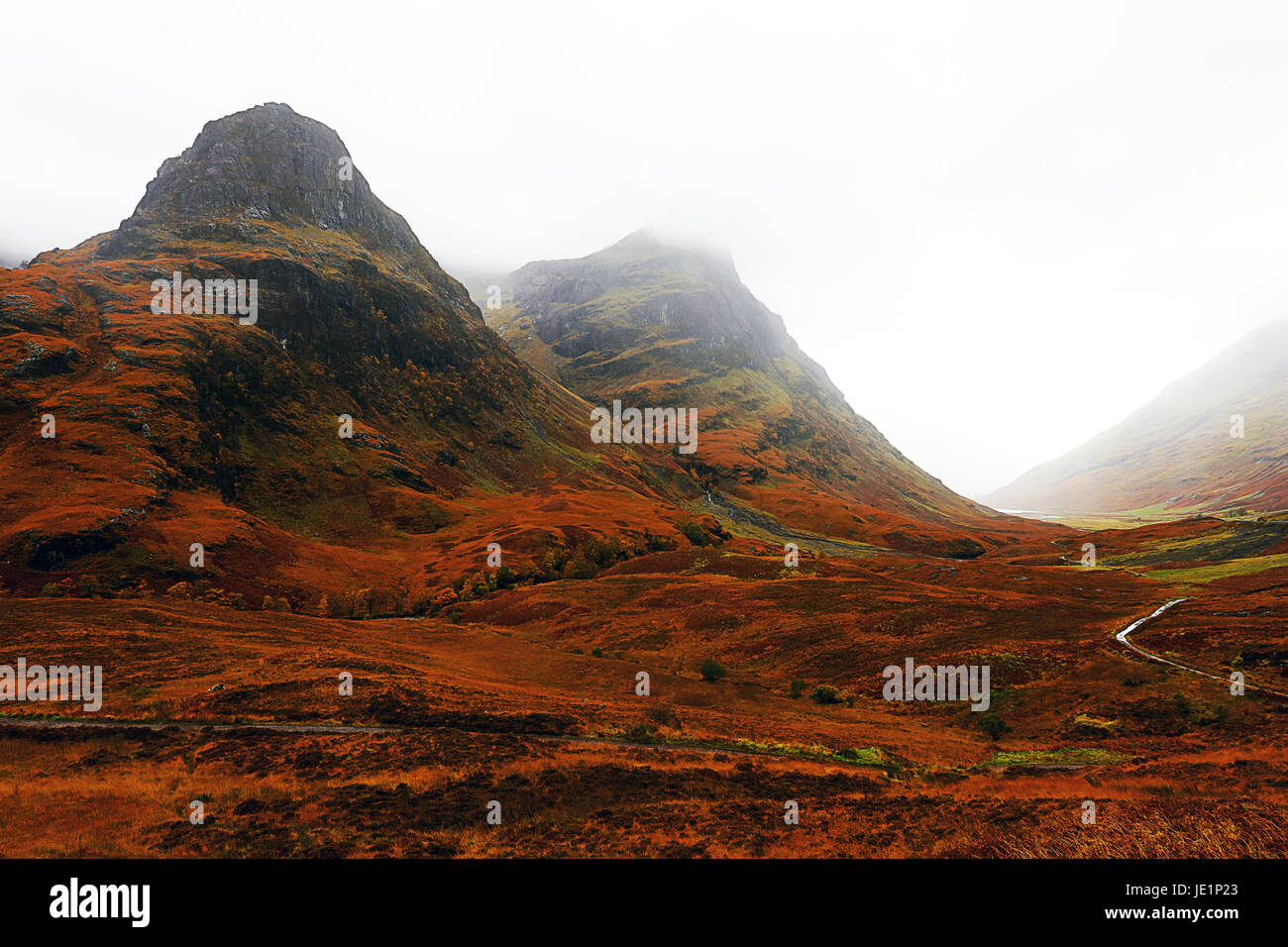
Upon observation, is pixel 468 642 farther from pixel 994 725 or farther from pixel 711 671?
pixel 994 725

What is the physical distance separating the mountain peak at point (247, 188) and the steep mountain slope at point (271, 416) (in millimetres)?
774

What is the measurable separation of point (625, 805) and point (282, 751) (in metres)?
16.5

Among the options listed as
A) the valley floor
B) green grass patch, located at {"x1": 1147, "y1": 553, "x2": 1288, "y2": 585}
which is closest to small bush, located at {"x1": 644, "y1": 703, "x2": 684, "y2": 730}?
the valley floor

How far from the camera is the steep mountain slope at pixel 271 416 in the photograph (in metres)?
72.2

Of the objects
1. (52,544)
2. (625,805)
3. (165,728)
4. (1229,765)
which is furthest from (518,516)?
(1229,765)

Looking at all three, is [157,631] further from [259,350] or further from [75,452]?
[259,350]

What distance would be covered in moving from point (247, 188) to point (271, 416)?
109477mm

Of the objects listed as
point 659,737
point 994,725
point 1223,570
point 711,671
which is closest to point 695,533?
point 711,671

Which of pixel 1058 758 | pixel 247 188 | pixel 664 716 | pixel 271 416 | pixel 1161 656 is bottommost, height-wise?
pixel 1058 758

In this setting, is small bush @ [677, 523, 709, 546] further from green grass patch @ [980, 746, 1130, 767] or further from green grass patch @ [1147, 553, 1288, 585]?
green grass patch @ [980, 746, 1130, 767]

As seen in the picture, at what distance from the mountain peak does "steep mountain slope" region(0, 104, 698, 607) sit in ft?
2.54

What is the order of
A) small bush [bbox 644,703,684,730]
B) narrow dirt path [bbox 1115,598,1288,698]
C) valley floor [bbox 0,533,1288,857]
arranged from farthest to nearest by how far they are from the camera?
narrow dirt path [bbox 1115,598,1288,698]
small bush [bbox 644,703,684,730]
valley floor [bbox 0,533,1288,857]

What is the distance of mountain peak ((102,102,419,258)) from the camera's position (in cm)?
15475

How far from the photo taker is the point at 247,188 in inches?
6732
